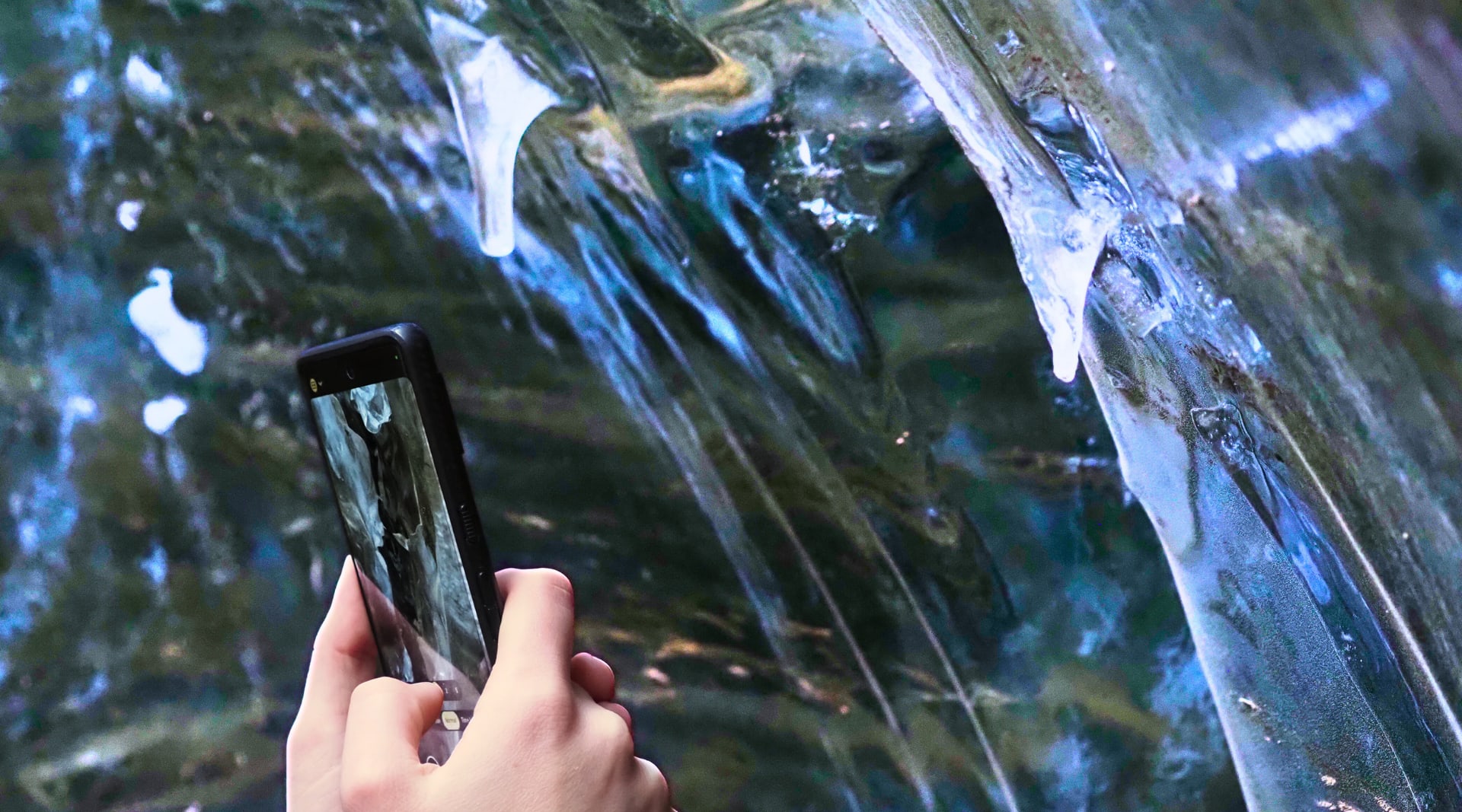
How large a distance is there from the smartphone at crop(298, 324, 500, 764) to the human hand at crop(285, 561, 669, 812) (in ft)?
0.08

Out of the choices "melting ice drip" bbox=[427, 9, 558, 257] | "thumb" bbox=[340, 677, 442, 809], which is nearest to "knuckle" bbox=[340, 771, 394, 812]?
"thumb" bbox=[340, 677, 442, 809]

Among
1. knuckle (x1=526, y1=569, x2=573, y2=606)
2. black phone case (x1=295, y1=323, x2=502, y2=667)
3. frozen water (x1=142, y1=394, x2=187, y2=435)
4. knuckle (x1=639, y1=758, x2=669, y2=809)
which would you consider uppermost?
black phone case (x1=295, y1=323, x2=502, y2=667)

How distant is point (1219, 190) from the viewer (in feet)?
1.48

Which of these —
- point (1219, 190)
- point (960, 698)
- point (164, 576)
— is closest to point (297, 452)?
point (164, 576)

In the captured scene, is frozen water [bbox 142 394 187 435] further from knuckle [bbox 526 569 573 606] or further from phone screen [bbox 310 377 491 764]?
knuckle [bbox 526 569 573 606]

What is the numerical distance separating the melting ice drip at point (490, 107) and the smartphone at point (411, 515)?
0.15 m

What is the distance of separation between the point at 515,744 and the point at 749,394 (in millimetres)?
253

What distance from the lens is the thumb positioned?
1.08ft

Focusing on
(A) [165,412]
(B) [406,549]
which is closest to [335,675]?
(B) [406,549]

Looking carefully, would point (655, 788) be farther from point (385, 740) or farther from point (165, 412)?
point (165, 412)

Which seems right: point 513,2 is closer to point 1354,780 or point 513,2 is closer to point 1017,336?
point 1017,336

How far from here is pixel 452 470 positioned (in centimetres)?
39

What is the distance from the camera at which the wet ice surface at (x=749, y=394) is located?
1.53 ft

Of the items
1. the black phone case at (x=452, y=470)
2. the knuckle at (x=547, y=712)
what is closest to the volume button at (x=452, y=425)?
the black phone case at (x=452, y=470)
